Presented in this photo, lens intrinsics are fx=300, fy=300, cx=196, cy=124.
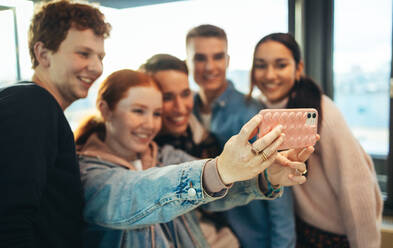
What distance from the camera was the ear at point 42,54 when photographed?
0.57m

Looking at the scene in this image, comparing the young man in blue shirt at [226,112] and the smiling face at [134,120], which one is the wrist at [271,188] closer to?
the young man in blue shirt at [226,112]

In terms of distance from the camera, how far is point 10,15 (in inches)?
21.8

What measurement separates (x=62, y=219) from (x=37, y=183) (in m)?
0.12

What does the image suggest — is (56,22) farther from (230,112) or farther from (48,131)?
(230,112)

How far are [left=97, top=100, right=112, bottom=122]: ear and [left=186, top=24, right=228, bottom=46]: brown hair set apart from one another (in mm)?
235

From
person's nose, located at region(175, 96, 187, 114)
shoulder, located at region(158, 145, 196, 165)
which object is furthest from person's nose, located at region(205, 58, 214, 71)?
shoulder, located at region(158, 145, 196, 165)

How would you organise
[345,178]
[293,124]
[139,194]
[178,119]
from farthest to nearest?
[178,119] → [345,178] → [139,194] → [293,124]

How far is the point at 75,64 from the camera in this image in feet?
1.88

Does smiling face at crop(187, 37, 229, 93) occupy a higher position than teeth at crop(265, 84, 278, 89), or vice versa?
smiling face at crop(187, 37, 229, 93)

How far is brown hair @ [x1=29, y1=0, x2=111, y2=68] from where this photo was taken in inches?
22.2

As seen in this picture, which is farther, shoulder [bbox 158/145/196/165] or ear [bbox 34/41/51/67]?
shoulder [bbox 158/145/196/165]

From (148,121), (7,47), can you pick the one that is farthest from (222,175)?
(7,47)

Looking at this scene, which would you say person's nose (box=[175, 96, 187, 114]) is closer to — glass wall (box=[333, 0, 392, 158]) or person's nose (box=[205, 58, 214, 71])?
person's nose (box=[205, 58, 214, 71])

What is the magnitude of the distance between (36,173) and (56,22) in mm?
285
